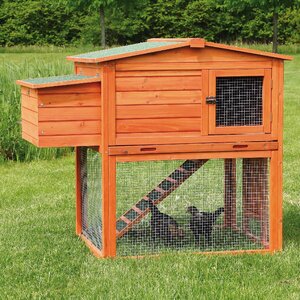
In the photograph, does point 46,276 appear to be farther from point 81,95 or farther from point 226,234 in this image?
point 226,234

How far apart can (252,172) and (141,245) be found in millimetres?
1145

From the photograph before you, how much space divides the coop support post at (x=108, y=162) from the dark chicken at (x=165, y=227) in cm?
57

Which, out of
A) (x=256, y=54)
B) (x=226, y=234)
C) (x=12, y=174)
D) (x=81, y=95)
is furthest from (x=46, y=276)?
(x=12, y=174)

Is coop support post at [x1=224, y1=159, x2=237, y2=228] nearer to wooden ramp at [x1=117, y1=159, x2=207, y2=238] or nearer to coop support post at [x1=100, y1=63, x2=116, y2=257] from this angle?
wooden ramp at [x1=117, y1=159, x2=207, y2=238]

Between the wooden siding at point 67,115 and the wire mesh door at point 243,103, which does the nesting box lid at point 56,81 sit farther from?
the wire mesh door at point 243,103

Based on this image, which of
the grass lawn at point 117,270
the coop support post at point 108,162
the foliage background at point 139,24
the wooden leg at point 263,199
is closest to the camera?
the grass lawn at point 117,270

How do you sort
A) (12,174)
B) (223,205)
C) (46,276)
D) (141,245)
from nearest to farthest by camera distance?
(46,276) → (141,245) → (223,205) → (12,174)

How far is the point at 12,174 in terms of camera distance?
11594 mm

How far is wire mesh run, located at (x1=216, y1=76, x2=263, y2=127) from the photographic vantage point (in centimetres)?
697

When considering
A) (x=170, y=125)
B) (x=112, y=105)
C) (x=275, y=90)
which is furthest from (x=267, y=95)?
(x=112, y=105)

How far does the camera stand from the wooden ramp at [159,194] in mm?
7285

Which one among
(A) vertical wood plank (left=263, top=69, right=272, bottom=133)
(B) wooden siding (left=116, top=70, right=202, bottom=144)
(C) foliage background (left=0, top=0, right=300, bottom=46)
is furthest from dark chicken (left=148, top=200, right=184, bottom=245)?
(C) foliage background (left=0, top=0, right=300, bottom=46)

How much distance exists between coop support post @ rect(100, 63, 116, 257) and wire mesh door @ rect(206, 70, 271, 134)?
874mm

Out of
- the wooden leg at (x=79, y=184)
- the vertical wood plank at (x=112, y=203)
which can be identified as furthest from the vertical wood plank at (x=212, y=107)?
the wooden leg at (x=79, y=184)
